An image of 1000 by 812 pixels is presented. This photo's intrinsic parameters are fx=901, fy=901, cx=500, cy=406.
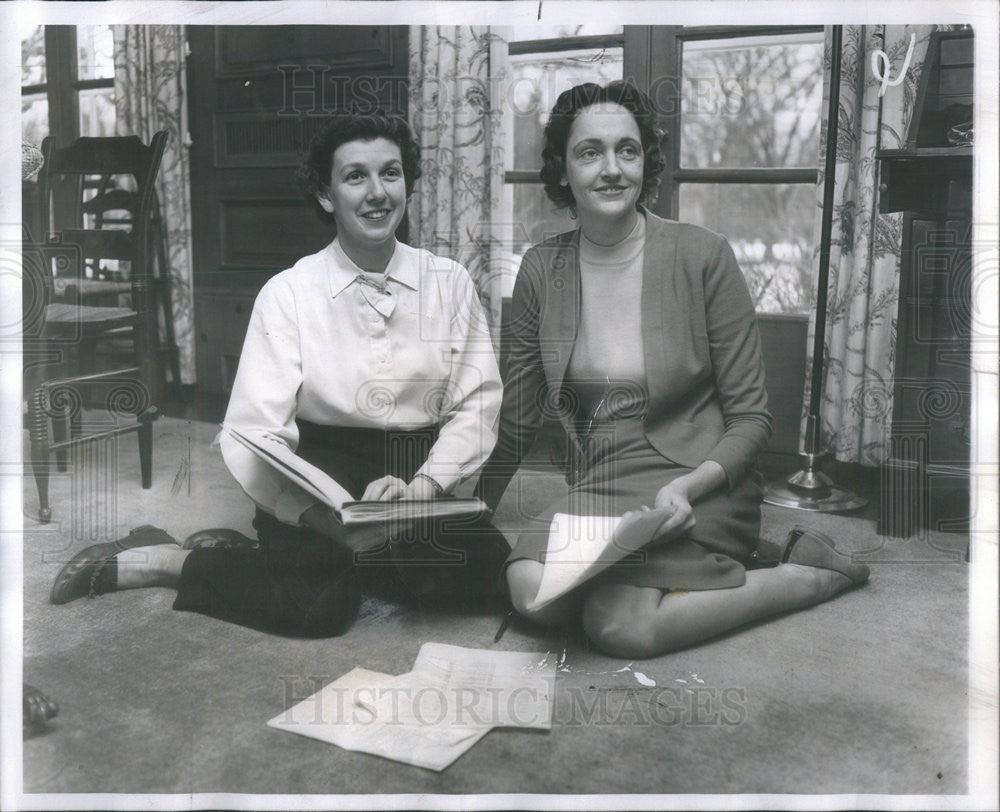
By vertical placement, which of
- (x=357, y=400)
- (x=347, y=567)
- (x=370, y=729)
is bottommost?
(x=370, y=729)

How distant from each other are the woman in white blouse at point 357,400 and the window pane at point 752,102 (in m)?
0.64

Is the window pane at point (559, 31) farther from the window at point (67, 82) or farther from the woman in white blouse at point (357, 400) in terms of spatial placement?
the window at point (67, 82)

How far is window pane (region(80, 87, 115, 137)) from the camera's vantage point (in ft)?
5.34

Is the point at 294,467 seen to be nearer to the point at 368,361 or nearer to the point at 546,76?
the point at 368,361

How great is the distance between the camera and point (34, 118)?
1393 millimetres

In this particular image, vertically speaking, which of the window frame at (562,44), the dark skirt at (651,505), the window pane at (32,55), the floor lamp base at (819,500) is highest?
the window frame at (562,44)

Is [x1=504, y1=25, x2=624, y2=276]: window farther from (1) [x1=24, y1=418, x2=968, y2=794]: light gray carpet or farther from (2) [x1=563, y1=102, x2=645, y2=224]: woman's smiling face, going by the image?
(1) [x1=24, y1=418, x2=968, y2=794]: light gray carpet

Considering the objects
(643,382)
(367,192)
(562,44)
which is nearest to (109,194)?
(367,192)

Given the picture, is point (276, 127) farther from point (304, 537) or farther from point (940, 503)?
point (940, 503)

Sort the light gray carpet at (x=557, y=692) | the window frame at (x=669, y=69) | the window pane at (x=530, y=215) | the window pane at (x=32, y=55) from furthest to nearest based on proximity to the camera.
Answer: the window pane at (x=530, y=215)
the window frame at (x=669, y=69)
the window pane at (x=32, y=55)
the light gray carpet at (x=557, y=692)

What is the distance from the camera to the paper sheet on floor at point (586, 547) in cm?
136

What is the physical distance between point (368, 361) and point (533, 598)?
18.4 inches

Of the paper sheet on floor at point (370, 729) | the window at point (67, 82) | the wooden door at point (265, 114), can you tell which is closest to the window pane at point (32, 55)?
the window at point (67, 82)

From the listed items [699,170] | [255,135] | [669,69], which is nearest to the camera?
[669,69]
